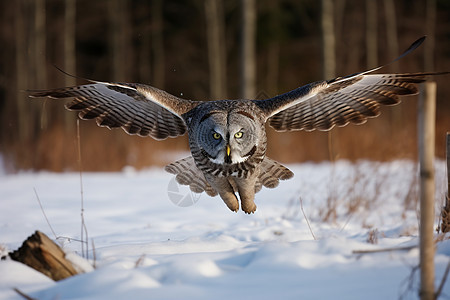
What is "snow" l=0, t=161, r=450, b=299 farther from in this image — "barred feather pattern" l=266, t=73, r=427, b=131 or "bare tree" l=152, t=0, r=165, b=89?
"bare tree" l=152, t=0, r=165, b=89

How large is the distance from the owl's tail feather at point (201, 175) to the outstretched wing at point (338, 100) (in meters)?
0.49

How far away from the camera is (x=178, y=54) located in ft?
69.0

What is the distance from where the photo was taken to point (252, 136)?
447 cm

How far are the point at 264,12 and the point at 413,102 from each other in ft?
25.1

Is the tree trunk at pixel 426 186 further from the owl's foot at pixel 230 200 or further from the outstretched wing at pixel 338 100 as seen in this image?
the owl's foot at pixel 230 200

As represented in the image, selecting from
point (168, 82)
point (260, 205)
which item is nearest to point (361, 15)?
point (168, 82)

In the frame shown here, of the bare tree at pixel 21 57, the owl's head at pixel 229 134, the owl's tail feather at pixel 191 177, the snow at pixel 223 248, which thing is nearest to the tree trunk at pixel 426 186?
the snow at pixel 223 248

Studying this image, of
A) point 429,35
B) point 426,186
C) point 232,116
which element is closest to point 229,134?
point 232,116

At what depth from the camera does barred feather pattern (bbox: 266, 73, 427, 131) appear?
179 inches

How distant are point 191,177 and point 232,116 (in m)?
1.06

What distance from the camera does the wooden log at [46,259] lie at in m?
2.92

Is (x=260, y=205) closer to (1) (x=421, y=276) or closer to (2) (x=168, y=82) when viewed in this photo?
(1) (x=421, y=276)

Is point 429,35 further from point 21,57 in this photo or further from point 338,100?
point 338,100

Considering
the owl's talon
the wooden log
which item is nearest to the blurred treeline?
the owl's talon
